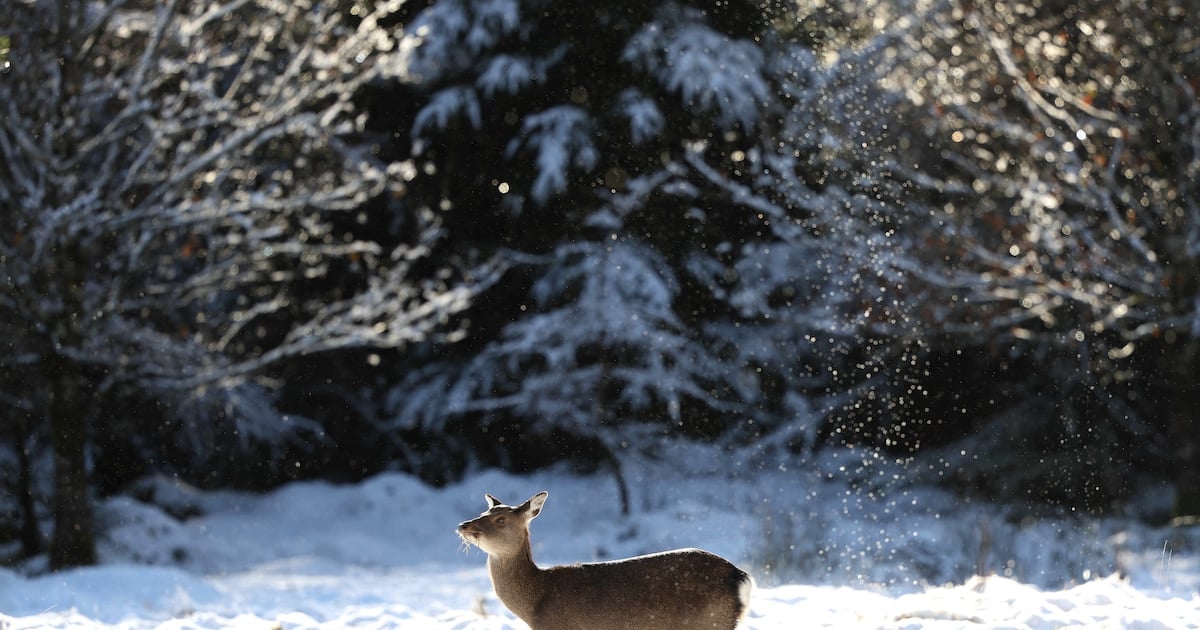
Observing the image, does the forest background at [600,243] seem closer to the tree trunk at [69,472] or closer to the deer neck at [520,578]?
the tree trunk at [69,472]

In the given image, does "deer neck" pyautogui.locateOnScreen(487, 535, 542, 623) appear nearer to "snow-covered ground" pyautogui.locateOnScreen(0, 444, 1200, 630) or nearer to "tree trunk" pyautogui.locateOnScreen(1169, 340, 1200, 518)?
"snow-covered ground" pyautogui.locateOnScreen(0, 444, 1200, 630)

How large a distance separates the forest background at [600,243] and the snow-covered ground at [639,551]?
56 centimetres

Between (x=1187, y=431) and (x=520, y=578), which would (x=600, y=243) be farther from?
(x=520, y=578)

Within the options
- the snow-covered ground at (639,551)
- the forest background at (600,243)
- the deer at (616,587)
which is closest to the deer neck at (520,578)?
the deer at (616,587)

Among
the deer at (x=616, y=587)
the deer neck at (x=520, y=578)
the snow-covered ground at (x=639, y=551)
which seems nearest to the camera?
the deer at (x=616, y=587)

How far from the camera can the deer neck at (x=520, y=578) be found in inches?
185

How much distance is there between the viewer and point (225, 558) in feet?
44.5

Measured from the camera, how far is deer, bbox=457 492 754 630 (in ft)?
14.9

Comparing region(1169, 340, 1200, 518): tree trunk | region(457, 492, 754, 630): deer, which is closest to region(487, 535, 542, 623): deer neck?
region(457, 492, 754, 630): deer

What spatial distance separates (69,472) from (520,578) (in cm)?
736

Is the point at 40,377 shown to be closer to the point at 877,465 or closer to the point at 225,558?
the point at 225,558

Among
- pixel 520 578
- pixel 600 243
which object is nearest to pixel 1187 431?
pixel 600 243

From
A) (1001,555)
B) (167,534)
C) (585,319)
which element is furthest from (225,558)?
(1001,555)

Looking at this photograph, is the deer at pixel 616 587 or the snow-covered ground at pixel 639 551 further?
the snow-covered ground at pixel 639 551
